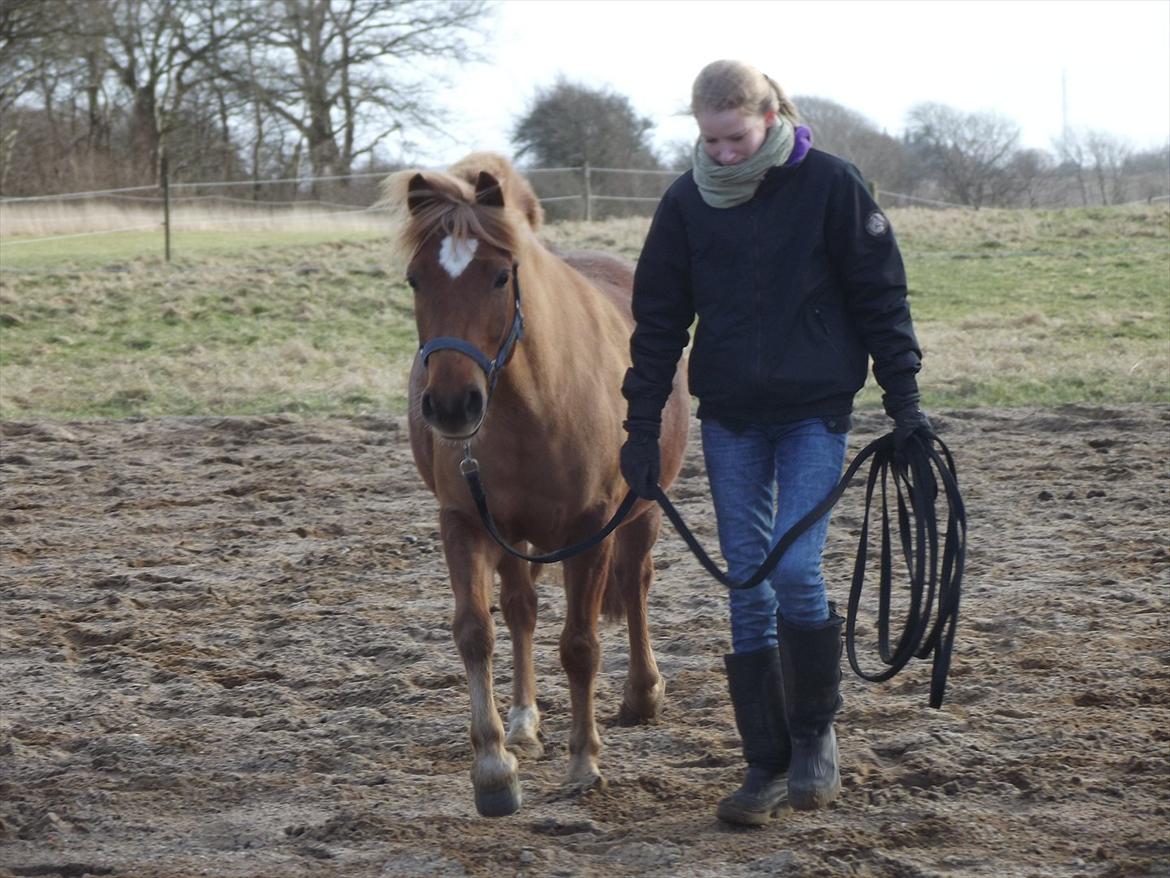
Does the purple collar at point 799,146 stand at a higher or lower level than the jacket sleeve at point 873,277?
higher

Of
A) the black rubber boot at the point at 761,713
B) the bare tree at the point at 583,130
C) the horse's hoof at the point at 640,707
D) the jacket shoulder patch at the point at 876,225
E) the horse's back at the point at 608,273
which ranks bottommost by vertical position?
the horse's hoof at the point at 640,707

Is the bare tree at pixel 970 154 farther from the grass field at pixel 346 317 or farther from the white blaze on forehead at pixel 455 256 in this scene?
the white blaze on forehead at pixel 455 256

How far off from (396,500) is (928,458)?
4.48 m

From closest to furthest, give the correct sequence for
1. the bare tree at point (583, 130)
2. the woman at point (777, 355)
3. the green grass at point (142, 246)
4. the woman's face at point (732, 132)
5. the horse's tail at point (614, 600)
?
the woman's face at point (732, 132)
the woman at point (777, 355)
the horse's tail at point (614, 600)
the green grass at point (142, 246)
the bare tree at point (583, 130)

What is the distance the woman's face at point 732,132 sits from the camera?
3.07 metres

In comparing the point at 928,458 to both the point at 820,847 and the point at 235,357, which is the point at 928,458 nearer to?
the point at 820,847

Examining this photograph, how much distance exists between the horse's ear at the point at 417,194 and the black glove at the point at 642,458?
78cm

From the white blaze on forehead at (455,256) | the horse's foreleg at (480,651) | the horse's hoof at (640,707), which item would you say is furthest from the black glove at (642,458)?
the horse's hoof at (640,707)

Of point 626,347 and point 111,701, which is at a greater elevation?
point 626,347

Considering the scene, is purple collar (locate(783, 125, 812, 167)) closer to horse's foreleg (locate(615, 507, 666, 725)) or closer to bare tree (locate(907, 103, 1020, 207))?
horse's foreleg (locate(615, 507, 666, 725))

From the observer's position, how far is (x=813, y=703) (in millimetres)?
3312

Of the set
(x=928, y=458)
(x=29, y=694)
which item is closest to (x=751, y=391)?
(x=928, y=458)

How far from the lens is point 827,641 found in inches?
130

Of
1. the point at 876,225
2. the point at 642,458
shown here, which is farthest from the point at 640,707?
the point at 876,225
